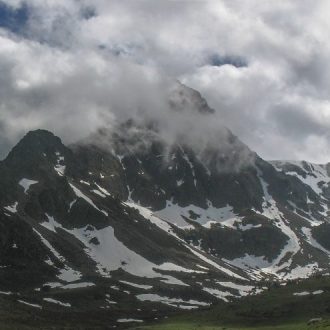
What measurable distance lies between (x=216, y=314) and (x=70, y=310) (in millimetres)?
53582

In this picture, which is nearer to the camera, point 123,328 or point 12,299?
point 123,328

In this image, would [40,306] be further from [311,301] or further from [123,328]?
[311,301]

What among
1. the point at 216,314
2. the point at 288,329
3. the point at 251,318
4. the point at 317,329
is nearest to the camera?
the point at 317,329

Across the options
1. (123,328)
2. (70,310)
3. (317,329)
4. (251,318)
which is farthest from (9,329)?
(317,329)

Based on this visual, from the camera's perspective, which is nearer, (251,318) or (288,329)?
(288,329)

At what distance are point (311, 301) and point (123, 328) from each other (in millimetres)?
58045

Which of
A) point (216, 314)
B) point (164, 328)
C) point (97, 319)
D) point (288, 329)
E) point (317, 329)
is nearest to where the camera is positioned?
point (317, 329)

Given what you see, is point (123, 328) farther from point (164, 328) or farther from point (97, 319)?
point (164, 328)

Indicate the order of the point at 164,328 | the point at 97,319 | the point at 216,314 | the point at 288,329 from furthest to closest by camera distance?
the point at 97,319
the point at 216,314
the point at 164,328
the point at 288,329

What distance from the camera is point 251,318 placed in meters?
160

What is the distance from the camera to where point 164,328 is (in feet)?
458

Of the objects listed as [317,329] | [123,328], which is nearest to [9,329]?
[123,328]

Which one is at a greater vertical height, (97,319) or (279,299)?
(279,299)

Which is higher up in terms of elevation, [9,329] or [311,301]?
[311,301]
